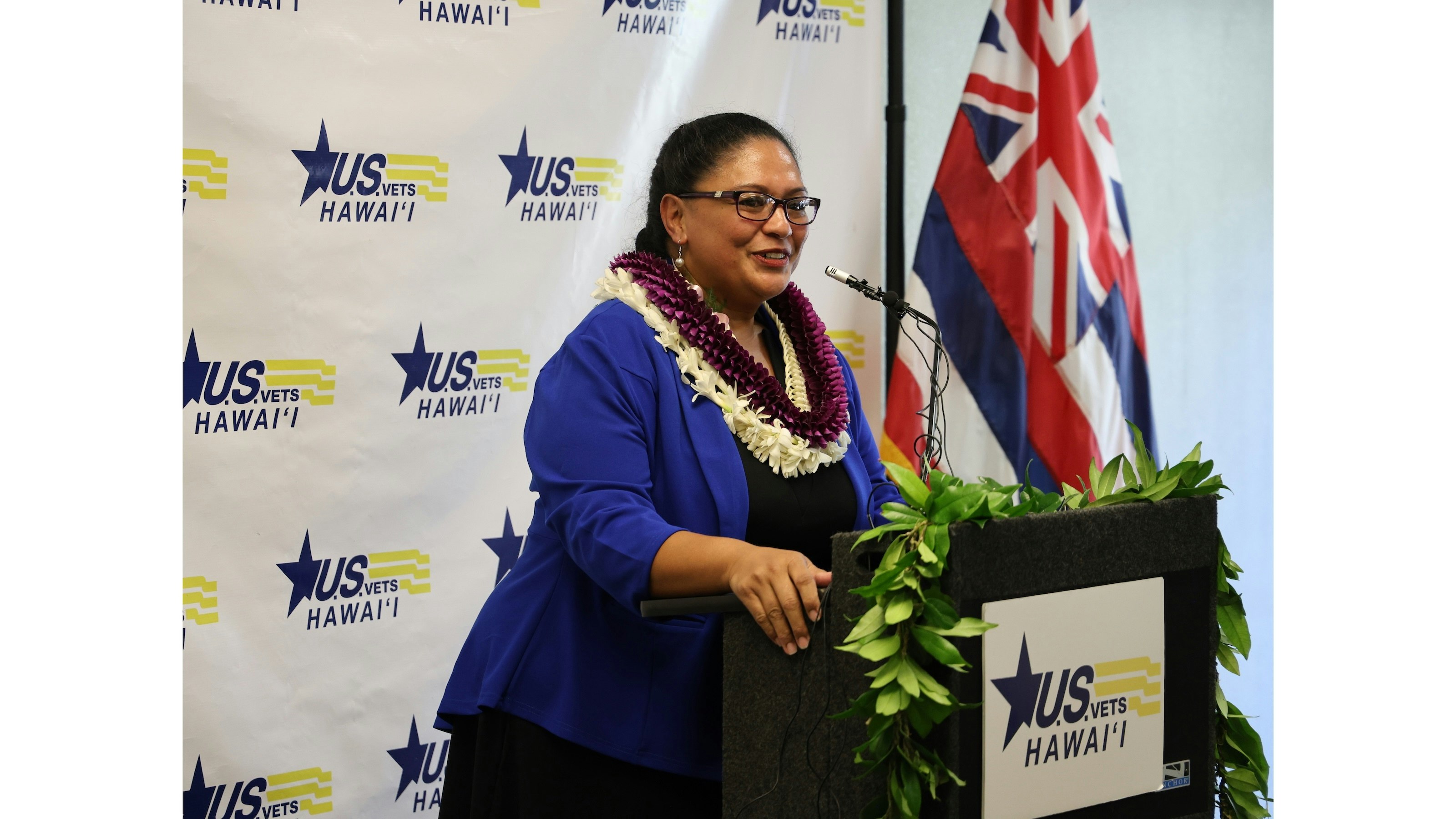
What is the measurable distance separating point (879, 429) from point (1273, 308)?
1705 mm

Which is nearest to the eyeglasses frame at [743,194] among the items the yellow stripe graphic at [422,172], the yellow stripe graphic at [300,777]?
the yellow stripe graphic at [422,172]

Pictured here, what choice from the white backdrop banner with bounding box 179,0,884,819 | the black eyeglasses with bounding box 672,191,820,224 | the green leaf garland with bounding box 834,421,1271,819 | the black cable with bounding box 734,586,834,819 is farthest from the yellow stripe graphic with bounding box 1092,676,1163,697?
the white backdrop banner with bounding box 179,0,884,819

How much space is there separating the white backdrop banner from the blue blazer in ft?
3.70

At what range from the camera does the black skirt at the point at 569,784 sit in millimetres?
1590

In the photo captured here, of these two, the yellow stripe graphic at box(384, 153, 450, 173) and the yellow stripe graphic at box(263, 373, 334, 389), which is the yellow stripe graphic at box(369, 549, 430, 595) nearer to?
the yellow stripe graphic at box(263, 373, 334, 389)

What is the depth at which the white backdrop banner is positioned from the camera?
2.54 m

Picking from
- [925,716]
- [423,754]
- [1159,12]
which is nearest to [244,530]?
[423,754]

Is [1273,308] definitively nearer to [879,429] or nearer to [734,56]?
[879,429]

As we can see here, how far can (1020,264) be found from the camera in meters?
3.07

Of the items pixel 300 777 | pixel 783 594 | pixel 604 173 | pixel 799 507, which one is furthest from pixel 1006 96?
pixel 300 777

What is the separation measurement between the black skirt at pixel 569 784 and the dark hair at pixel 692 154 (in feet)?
2.57

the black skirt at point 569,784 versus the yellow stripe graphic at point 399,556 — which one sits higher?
the yellow stripe graphic at point 399,556

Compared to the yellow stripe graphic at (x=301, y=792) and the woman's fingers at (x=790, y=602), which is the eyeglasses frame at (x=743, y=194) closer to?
the woman's fingers at (x=790, y=602)

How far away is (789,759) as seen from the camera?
1.32 meters
